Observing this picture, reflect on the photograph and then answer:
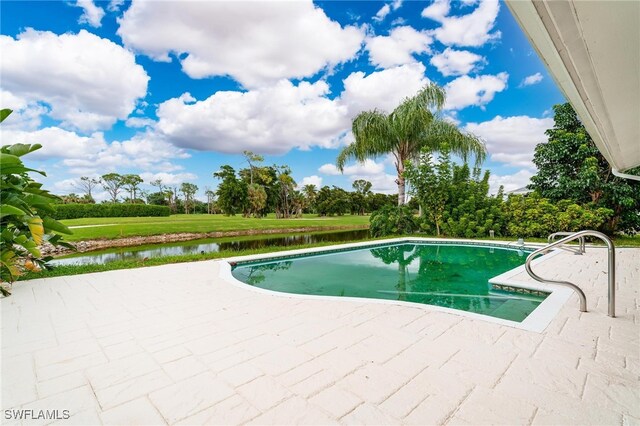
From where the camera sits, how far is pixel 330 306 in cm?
297

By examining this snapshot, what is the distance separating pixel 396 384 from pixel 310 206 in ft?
145

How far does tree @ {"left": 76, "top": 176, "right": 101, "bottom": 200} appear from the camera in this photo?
3994 cm

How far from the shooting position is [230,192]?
29.9 metres

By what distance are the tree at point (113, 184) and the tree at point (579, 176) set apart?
164 ft

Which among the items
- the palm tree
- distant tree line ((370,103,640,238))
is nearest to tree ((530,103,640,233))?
distant tree line ((370,103,640,238))

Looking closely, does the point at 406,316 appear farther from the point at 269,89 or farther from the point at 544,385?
the point at 269,89

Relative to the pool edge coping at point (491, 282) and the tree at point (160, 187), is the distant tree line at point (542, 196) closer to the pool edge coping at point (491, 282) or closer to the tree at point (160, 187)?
the pool edge coping at point (491, 282)

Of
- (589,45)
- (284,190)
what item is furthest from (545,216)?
(284,190)

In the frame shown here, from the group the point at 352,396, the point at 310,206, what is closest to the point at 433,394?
the point at 352,396

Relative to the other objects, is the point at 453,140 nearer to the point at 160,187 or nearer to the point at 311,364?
the point at 311,364

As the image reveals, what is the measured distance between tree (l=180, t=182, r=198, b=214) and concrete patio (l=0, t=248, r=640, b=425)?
5066 centimetres

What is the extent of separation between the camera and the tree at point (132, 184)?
42875 millimetres

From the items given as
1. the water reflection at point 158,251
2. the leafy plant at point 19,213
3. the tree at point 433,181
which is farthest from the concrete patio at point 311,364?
the tree at point 433,181

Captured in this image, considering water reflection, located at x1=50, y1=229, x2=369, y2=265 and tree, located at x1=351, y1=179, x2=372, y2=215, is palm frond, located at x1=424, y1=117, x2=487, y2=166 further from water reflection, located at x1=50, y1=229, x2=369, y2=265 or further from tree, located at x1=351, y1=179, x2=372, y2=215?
tree, located at x1=351, y1=179, x2=372, y2=215
